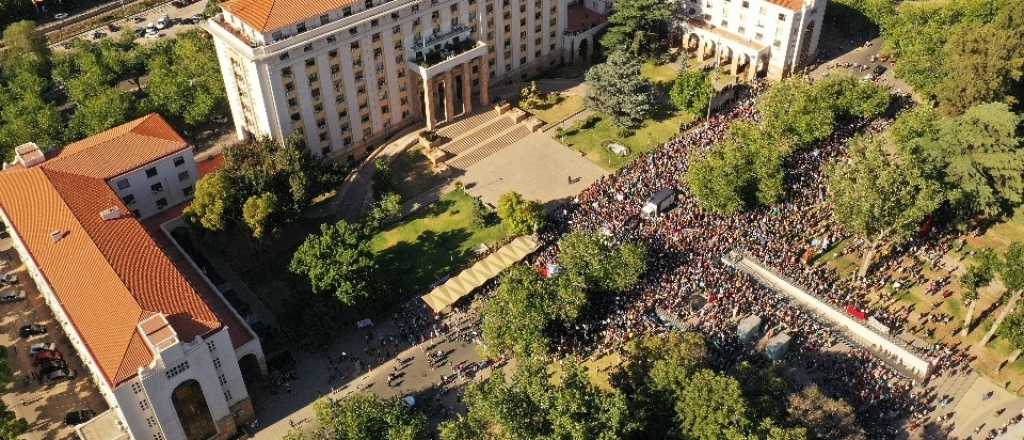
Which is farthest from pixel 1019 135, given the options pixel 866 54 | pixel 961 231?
pixel 866 54

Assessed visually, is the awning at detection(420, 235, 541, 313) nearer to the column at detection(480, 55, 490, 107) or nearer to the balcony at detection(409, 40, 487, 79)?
the balcony at detection(409, 40, 487, 79)

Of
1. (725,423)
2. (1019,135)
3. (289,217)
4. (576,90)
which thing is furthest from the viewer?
(576,90)

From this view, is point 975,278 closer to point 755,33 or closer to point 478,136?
point 755,33

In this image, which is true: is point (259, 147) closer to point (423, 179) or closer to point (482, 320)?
point (423, 179)

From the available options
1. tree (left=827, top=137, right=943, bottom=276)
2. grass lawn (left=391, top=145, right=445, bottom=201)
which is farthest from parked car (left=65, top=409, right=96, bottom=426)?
tree (left=827, top=137, right=943, bottom=276)

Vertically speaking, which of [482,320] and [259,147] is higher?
[259,147]

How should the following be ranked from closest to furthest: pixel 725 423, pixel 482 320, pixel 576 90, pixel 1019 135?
pixel 725 423 < pixel 482 320 < pixel 1019 135 < pixel 576 90

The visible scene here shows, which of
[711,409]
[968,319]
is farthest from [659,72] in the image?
[711,409]
